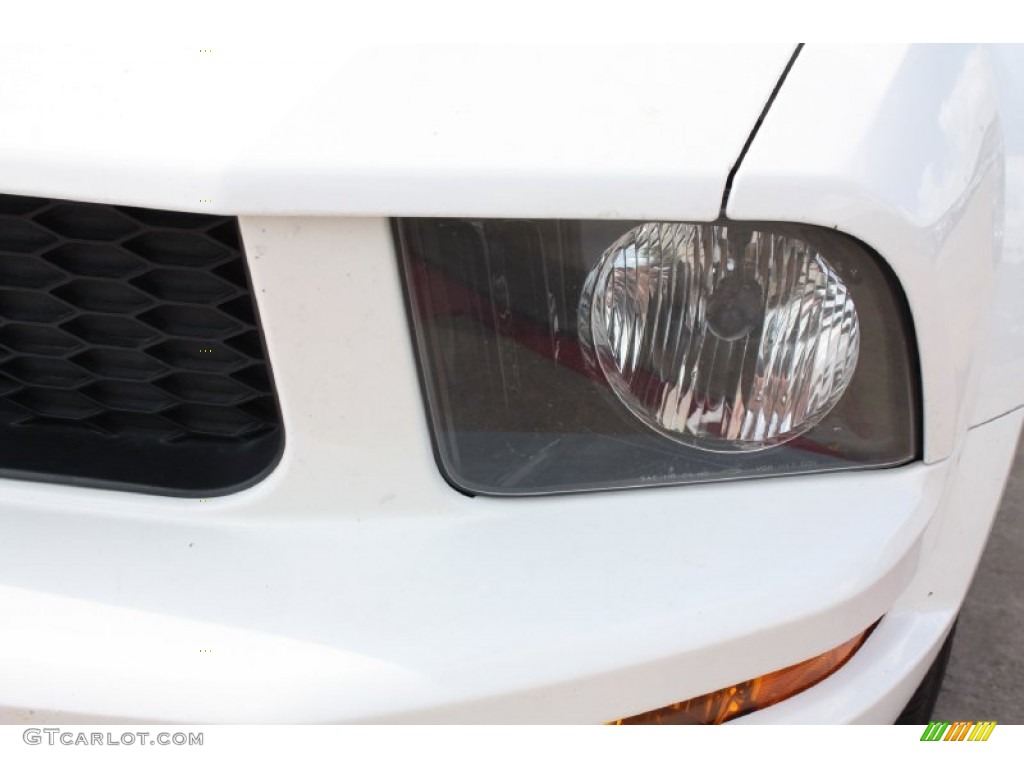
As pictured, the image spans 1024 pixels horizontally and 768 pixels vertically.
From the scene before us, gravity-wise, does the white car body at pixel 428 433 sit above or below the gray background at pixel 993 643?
above

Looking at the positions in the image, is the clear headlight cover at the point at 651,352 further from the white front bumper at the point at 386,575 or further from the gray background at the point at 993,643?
the gray background at the point at 993,643

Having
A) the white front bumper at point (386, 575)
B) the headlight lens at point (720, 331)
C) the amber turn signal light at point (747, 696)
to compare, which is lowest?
the amber turn signal light at point (747, 696)

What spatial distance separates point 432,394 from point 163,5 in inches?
18.7

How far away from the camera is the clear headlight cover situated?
114 cm

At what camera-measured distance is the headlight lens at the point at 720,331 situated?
1148 millimetres

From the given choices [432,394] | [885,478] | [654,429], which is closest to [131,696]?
[432,394]

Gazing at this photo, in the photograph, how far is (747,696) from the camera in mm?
1241

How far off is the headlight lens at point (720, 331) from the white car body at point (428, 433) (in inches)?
2.7
